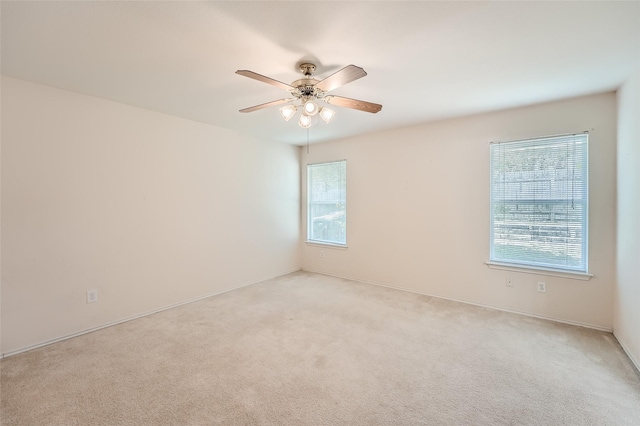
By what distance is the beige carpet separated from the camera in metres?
1.70

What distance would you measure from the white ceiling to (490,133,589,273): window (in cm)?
56

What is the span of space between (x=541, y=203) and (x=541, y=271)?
754mm

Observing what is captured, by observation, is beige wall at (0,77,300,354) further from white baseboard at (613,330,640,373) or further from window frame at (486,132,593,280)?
white baseboard at (613,330,640,373)

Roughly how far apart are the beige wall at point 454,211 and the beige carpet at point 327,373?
35 cm

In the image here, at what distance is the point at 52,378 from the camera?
2047mm

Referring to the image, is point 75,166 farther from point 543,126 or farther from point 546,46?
point 543,126

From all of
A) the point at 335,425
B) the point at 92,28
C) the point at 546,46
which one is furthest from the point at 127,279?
the point at 546,46

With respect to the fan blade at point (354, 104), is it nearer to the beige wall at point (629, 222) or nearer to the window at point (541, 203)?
the window at point (541, 203)

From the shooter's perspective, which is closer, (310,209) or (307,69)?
(307,69)

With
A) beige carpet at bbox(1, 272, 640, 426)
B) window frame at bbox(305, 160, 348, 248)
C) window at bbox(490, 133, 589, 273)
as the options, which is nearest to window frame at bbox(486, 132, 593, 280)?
window at bbox(490, 133, 589, 273)

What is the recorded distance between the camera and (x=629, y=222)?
2365mm

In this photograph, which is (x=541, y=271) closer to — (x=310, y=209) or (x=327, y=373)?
(x=327, y=373)

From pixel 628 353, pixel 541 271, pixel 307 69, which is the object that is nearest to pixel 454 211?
pixel 541 271

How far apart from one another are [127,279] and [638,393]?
448 cm
